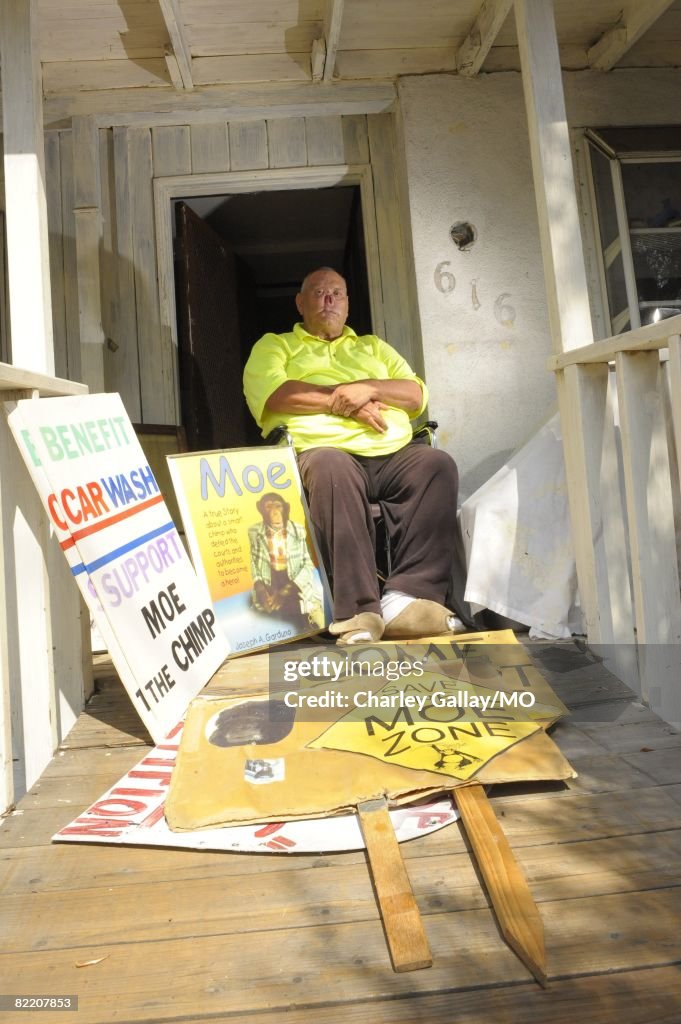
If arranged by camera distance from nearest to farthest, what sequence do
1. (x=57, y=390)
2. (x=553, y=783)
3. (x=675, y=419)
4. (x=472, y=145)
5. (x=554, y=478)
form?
(x=553, y=783) < (x=675, y=419) < (x=57, y=390) < (x=554, y=478) < (x=472, y=145)

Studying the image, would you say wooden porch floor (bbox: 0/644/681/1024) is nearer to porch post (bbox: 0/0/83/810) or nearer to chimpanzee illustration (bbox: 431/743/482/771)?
chimpanzee illustration (bbox: 431/743/482/771)

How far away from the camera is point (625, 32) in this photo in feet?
10.9

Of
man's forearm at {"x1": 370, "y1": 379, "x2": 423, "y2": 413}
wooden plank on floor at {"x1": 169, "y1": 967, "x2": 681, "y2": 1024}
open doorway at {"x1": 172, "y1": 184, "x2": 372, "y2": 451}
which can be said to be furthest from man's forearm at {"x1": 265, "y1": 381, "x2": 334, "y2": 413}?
wooden plank on floor at {"x1": 169, "y1": 967, "x2": 681, "y2": 1024}

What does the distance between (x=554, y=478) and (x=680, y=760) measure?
4.08 feet

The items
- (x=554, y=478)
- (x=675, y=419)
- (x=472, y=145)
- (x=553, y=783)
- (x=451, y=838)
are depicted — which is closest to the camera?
(x=451, y=838)

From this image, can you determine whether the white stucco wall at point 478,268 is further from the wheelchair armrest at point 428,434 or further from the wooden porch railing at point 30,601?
the wooden porch railing at point 30,601

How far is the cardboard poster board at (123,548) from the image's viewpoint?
1771mm

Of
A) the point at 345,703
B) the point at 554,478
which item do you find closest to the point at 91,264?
the point at 554,478

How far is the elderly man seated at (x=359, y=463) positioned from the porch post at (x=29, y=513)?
0.85 metres

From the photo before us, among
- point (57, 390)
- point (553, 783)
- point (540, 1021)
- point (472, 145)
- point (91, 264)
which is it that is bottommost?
point (540, 1021)

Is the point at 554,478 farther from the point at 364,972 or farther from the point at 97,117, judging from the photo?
the point at 97,117

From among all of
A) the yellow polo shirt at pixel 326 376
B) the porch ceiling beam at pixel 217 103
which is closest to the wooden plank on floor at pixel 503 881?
the yellow polo shirt at pixel 326 376

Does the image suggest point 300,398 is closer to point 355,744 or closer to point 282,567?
point 282,567

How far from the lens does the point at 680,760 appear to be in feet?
5.05
